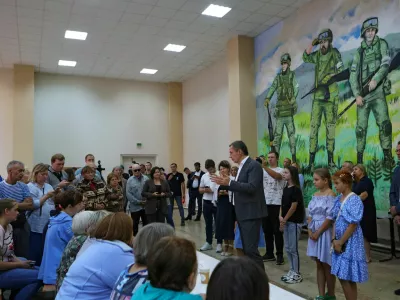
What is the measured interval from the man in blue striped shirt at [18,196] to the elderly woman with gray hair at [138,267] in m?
2.74

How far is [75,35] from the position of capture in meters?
9.20

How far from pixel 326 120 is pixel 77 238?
5973 mm

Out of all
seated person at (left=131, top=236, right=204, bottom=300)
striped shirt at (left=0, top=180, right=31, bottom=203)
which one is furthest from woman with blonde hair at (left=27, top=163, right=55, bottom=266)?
seated person at (left=131, top=236, right=204, bottom=300)

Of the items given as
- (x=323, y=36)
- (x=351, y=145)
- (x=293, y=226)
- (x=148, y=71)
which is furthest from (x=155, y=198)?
(x=148, y=71)

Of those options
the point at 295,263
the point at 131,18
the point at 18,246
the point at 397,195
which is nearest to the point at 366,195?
the point at 397,195

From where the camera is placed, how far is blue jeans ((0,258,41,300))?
3.03 m

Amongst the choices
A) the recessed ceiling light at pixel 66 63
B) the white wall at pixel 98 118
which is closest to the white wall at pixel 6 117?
the white wall at pixel 98 118

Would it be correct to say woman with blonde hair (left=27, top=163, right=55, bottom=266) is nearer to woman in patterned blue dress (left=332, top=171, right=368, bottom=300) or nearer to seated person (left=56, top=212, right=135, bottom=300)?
seated person (left=56, top=212, right=135, bottom=300)

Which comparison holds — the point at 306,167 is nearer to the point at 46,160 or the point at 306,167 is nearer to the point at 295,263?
the point at 295,263

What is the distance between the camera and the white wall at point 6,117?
1144cm

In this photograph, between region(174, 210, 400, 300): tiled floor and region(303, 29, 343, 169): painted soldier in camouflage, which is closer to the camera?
region(174, 210, 400, 300): tiled floor

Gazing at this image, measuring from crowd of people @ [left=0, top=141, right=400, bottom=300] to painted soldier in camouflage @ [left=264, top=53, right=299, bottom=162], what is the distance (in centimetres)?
237

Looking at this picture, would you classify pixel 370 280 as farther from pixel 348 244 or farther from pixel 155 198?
pixel 155 198

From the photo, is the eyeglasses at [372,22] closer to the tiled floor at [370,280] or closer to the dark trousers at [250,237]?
the tiled floor at [370,280]
